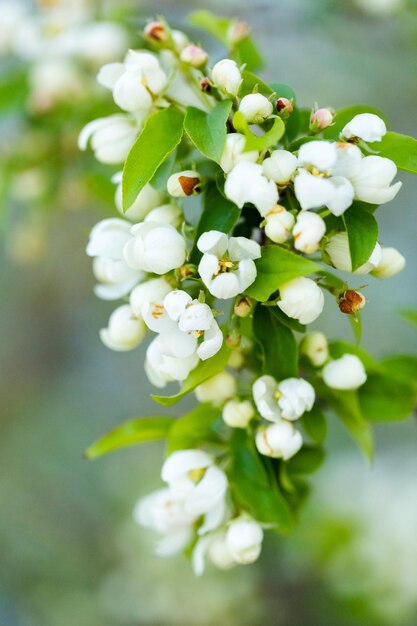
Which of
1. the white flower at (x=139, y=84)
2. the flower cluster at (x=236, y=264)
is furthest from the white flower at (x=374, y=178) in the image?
the white flower at (x=139, y=84)

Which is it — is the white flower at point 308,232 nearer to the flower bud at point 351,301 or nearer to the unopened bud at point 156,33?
the flower bud at point 351,301

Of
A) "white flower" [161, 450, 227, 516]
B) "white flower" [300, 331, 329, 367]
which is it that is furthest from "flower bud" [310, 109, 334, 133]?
"white flower" [161, 450, 227, 516]

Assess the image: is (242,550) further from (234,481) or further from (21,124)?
(21,124)

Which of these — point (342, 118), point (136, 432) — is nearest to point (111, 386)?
point (136, 432)

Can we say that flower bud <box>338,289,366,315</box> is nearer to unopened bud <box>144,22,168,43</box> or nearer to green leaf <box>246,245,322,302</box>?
green leaf <box>246,245,322,302</box>

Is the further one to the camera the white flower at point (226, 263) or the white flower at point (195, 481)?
the white flower at point (195, 481)

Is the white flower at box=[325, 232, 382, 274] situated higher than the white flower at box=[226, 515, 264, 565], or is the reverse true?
the white flower at box=[325, 232, 382, 274]

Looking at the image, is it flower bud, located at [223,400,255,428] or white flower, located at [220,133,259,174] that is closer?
white flower, located at [220,133,259,174]

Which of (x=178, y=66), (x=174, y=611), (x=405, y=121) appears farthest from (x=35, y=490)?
(x=178, y=66)
